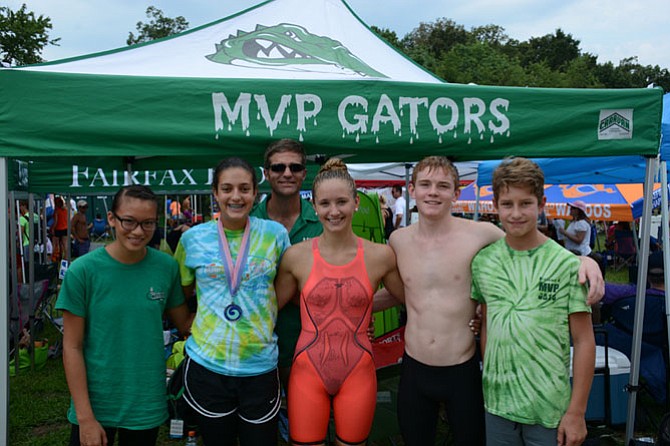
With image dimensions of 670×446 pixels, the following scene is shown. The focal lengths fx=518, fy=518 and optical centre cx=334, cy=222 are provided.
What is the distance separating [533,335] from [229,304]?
1391 millimetres

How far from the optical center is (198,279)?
8.14 ft

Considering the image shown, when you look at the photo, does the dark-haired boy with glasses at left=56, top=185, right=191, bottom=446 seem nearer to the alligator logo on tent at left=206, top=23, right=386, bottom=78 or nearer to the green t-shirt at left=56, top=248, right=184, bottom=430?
the green t-shirt at left=56, top=248, right=184, bottom=430

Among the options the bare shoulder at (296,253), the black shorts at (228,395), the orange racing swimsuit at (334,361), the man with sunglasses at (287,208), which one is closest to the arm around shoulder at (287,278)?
the bare shoulder at (296,253)

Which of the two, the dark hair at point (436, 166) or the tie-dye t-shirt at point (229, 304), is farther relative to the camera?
the dark hair at point (436, 166)

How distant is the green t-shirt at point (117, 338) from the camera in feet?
7.63

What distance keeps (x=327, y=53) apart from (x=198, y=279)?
2354 millimetres

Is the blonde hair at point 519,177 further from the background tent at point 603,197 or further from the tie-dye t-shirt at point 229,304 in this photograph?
the background tent at point 603,197

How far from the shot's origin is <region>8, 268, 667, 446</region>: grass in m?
3.88

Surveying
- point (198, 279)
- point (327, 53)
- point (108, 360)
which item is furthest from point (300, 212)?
point (327, 53)

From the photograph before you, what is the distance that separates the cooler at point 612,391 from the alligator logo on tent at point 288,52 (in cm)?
296

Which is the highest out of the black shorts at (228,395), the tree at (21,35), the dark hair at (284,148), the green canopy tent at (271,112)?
the tree at (21,35)

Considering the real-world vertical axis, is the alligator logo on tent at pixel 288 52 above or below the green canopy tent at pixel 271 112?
above

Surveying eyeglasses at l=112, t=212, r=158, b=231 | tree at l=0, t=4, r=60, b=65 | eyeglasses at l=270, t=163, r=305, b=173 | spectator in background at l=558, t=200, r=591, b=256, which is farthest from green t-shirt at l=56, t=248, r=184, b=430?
tree at l=0, t=4, r=60, b=65

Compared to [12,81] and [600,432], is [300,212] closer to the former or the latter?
[12,81]
